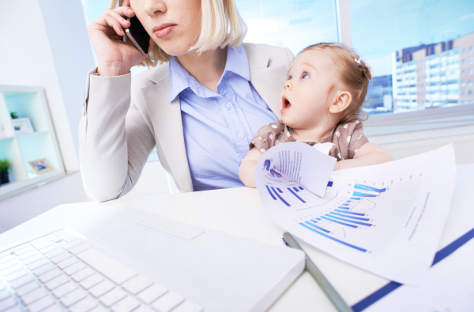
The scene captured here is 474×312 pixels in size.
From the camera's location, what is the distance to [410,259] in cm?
29

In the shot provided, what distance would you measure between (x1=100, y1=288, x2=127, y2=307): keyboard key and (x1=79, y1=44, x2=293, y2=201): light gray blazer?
0.53 metres

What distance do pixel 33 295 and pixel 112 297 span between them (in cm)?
11

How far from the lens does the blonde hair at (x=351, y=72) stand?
32.9 inches

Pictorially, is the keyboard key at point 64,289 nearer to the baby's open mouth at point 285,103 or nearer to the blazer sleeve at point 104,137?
the blazer sleeve at point 104,137

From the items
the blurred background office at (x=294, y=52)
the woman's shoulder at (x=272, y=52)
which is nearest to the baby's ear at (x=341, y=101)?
the woman's shoulder at (x=272, y=52)

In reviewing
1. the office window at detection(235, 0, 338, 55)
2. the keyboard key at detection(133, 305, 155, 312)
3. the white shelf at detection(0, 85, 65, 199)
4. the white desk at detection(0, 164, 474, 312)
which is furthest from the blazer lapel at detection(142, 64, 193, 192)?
the white shelf at detection(0, 85, 65, 199)

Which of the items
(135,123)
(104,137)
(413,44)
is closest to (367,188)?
(104,137)

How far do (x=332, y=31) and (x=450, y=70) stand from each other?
98 centimetres

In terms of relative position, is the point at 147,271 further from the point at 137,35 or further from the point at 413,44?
the point at 413,44

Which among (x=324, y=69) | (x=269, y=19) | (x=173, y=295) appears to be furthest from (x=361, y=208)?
(x=269, y=19)

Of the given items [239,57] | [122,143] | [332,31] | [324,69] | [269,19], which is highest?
[269,19]

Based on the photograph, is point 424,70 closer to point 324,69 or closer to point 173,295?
point 324,69

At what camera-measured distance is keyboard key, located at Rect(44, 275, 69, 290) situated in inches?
12.6

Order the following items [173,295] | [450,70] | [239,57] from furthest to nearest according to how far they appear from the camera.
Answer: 1. [450,70]
2. [239,57]
3. [173,295]
